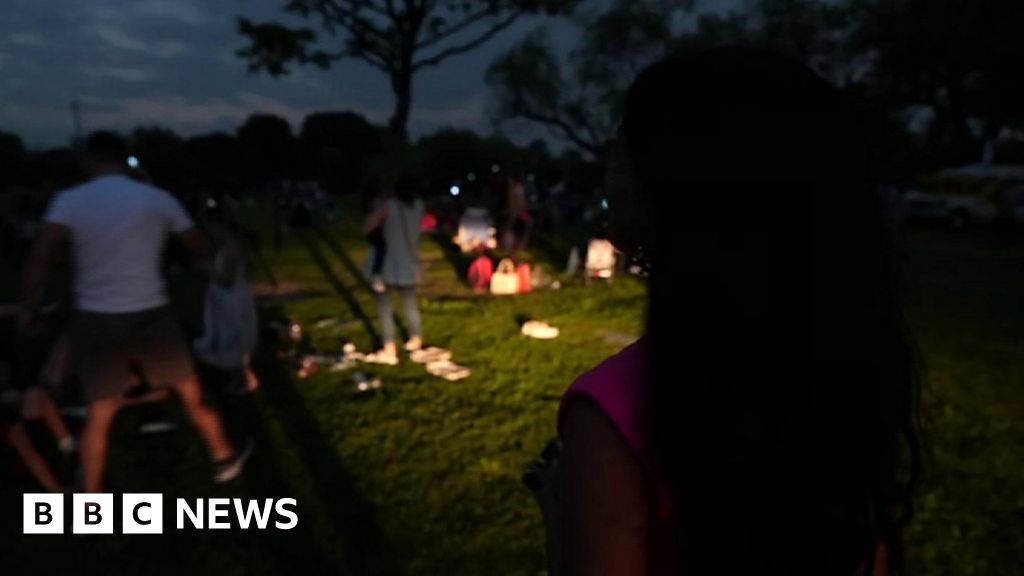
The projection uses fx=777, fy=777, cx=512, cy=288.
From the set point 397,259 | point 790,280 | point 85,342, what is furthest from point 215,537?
point 790,280

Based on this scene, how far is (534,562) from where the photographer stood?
3932 mm

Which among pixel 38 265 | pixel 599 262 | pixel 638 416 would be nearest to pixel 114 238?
pixel 38 265

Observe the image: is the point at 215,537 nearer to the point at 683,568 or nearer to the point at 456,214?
the point at 683,568

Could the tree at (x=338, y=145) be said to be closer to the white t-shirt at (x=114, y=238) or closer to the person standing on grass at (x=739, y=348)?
the white t-shirt at (x=114, y=238)

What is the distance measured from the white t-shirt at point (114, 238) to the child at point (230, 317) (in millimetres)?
2191

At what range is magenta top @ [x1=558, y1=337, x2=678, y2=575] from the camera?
982 mm

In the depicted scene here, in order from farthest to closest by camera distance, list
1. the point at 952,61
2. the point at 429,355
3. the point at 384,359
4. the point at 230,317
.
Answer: the point at 952,61 < the point at 429,355 < the point at 384,359 < the point at 230,317

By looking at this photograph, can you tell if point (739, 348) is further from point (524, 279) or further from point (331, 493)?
point (524, 279)

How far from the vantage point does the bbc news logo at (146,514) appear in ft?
13.8

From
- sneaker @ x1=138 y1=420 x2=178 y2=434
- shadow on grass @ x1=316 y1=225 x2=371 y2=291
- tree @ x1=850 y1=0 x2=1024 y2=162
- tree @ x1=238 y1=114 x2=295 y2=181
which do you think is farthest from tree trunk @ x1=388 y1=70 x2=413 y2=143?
tree @ x1=238 y1=114 x2=295 y2=181

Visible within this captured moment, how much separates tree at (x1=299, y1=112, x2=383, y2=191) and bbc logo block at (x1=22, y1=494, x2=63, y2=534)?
60.2 meters

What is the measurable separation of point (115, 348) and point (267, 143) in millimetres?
81497

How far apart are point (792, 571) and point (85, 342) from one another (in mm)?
3848

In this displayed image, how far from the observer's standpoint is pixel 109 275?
3.87 metres
